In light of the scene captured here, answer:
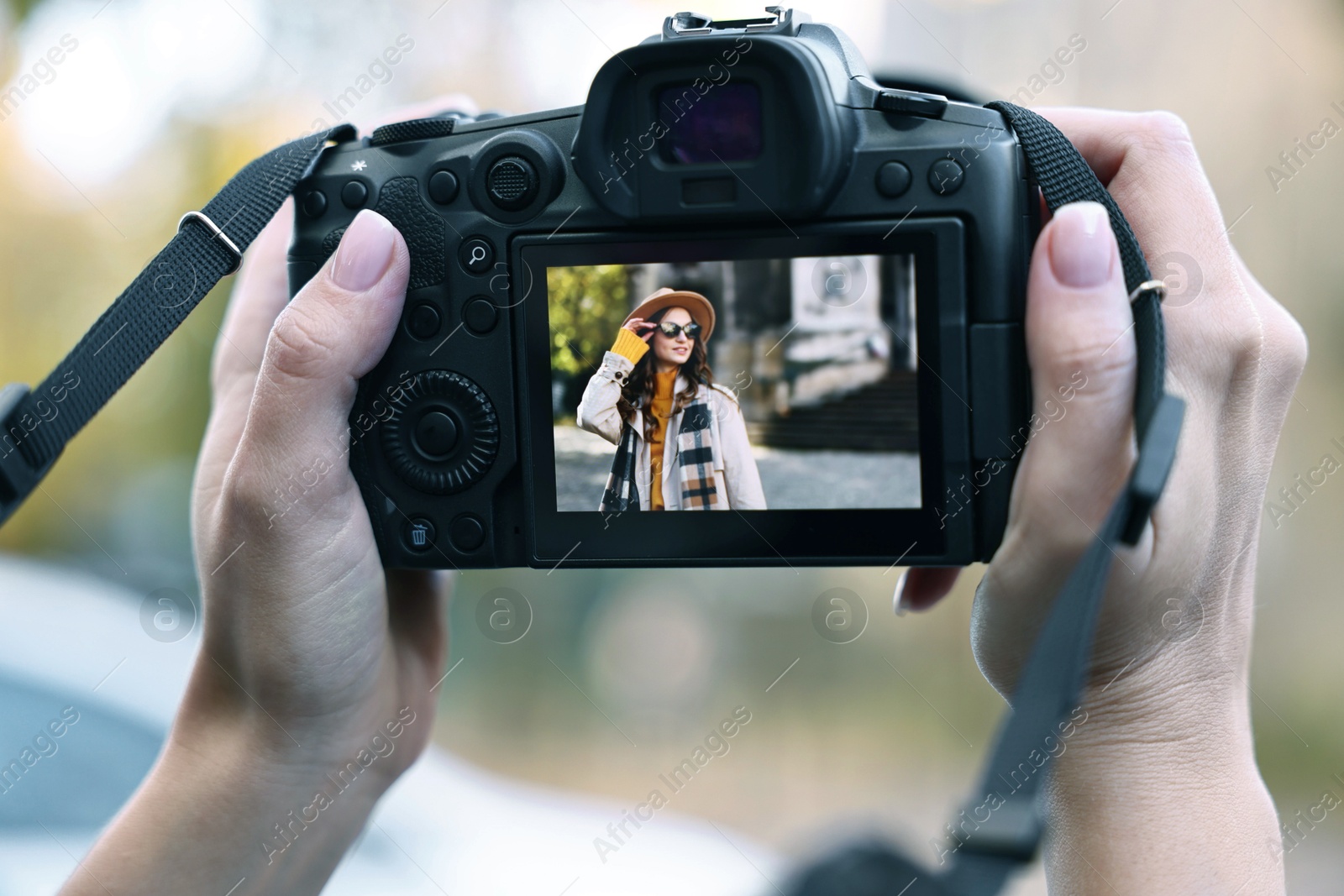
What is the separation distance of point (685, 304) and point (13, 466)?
51 centimetres

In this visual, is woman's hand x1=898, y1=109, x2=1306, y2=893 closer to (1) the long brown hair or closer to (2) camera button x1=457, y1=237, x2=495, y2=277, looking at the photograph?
(1) the long brown hair

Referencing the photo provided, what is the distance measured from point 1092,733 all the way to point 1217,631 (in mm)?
120

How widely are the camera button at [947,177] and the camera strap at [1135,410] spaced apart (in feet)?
0.17

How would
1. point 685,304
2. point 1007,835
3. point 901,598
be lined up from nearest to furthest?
point 1007,835 → point 685,304 → point 901,598

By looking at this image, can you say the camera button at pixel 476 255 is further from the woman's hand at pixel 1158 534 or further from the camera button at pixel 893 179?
the woman's hand at pixel 1158 534

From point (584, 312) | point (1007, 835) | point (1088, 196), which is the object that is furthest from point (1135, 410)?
point (584, 312)

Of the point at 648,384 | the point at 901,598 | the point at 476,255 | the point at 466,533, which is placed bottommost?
the point at 901,598

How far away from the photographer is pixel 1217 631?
0.67 meters

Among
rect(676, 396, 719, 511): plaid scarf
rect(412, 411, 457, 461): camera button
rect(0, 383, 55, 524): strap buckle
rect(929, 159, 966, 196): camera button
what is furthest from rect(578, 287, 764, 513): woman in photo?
rect(0, 383, 55, 524): strap buckle

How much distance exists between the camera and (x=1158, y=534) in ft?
2.06

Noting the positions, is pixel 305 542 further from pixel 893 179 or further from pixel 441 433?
pixel 893 179

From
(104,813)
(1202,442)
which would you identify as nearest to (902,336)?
A: (1202,442)

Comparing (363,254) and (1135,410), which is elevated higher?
(363,254)

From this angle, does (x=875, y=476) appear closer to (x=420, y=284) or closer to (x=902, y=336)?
(x=902, y=336)
